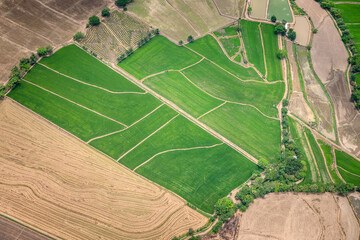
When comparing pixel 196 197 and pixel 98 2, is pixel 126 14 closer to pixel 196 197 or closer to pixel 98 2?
pixel 98 2

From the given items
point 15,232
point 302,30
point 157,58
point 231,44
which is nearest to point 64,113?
point 15,232

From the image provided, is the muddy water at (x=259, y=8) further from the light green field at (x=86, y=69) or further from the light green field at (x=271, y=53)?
the light green field at (x=86, y=69)

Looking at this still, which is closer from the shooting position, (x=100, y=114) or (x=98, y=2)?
(x=100, y=114)

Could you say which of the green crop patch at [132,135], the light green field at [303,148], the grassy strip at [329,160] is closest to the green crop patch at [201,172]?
the green crop patch at [132,135]

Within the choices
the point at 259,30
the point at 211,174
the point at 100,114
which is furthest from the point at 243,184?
the point at 259,30

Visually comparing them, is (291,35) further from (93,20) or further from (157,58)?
(93,20)
